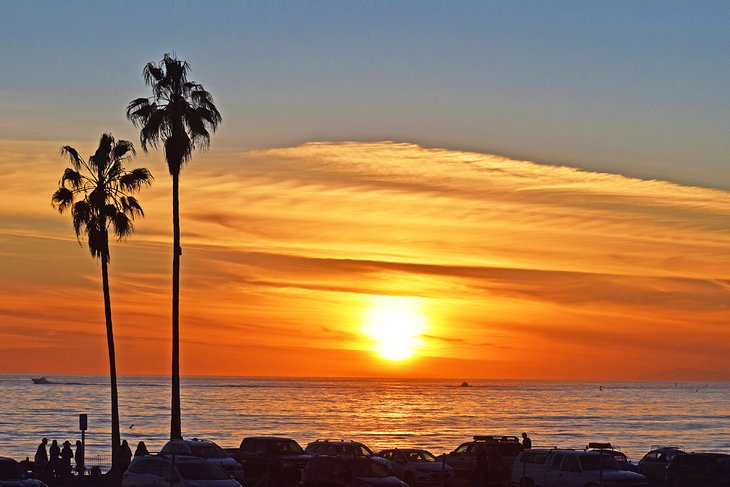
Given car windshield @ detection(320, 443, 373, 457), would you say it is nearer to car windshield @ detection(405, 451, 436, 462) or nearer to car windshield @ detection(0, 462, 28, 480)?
car windshield @ detection(405, 451, 436, 462)

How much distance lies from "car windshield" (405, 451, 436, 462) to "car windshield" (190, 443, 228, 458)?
25.4ft

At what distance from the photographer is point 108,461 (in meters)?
83.2

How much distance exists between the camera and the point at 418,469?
42906 mm

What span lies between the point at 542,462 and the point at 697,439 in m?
85.4

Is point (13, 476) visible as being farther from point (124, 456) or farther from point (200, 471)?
point (124, 456)

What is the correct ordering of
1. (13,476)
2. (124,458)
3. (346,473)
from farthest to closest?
(124,458)
(346,473)
(13,476)

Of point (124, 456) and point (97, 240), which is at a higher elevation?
point (97, 240)

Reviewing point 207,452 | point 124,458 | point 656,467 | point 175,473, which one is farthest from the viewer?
point 656,467

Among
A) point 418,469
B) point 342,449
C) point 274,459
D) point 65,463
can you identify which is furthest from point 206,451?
point 418,469

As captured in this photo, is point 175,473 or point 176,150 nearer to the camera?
point 175,473

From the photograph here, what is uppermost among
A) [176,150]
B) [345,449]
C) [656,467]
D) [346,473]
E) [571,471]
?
[176,150]

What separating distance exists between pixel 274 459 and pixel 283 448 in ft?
4.16

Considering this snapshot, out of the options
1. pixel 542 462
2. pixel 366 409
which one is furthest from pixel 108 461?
pixel 366 409

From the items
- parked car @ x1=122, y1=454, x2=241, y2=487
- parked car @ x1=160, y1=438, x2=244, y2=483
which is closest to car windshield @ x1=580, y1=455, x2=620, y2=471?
parked car @ x1=122, y1=454, x2=241, y2=487
